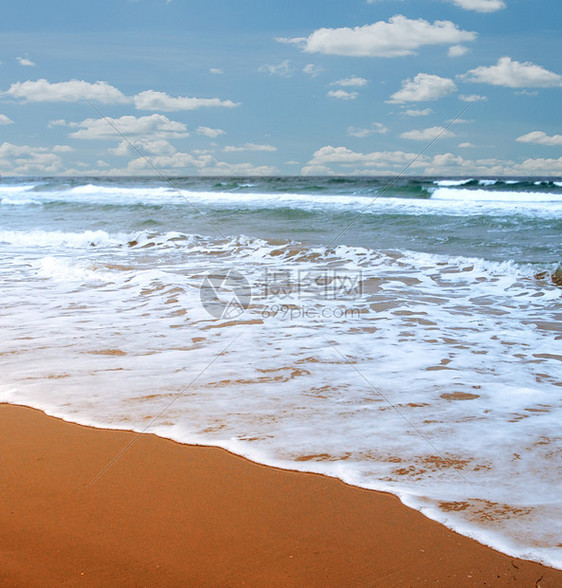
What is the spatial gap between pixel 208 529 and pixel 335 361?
1.92 metres

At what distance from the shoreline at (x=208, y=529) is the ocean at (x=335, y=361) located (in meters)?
0.11

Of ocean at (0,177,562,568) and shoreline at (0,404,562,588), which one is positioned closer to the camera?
shoreline at (0,404,562,588)

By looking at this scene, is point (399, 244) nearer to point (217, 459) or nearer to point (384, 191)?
point (217, 459)

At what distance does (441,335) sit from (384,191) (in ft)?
63.1

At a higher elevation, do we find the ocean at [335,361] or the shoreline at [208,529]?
the ocean at [335,361]

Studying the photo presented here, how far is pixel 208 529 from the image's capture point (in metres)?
1.82

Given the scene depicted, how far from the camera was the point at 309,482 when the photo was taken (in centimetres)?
213

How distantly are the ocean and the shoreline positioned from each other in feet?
0.36

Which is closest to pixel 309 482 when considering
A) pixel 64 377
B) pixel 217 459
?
pixel 217 459

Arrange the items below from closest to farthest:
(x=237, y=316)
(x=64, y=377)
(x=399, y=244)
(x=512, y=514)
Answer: (x=512, y=514) < (x=64, y=377) < (x=237, y=316) < (x=399, y=244)

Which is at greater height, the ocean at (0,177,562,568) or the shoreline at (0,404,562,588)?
the ocean at (0,177,562,568)

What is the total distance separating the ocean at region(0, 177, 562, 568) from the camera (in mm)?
2246

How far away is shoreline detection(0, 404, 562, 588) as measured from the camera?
1.62 meters

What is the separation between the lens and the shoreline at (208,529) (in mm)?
1622
